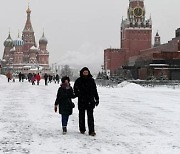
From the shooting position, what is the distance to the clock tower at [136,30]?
111 m

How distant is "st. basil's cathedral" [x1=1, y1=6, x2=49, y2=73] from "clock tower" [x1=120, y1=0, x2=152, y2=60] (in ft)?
97.3

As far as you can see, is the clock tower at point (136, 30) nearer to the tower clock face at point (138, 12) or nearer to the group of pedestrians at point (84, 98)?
the tower clock face at point (138, 12)

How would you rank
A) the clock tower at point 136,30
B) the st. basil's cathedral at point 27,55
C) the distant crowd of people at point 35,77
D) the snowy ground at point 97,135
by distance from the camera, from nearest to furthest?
1. the snowy ground at point 97,135
2. the distant crowd of people at point 35,77
3. the clock tower at point 136,30
4. the st. basil's cathedral at point 27,55

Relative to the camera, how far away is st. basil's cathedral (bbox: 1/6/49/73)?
5036 inches

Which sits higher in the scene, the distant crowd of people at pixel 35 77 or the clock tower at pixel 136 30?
the clock tower at pixel 136 30

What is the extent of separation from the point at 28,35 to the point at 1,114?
119083 mm

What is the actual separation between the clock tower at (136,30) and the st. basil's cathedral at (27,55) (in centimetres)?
2967

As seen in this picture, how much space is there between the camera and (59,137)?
905cm

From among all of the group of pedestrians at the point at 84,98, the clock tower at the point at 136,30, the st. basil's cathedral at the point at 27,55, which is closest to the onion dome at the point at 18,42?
the st. basil's cathedral at the point at 27,55

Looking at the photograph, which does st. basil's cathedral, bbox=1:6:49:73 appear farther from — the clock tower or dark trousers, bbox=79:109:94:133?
dark trousers, bbox=79:109:94:133

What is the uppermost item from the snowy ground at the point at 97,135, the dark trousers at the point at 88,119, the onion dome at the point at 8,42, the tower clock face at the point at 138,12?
the tower clock face at the point at 138,12

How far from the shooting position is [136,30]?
11375 centimetres

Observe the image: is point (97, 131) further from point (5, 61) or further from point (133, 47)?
point (5, 61)

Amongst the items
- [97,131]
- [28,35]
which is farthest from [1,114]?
[28,35]
